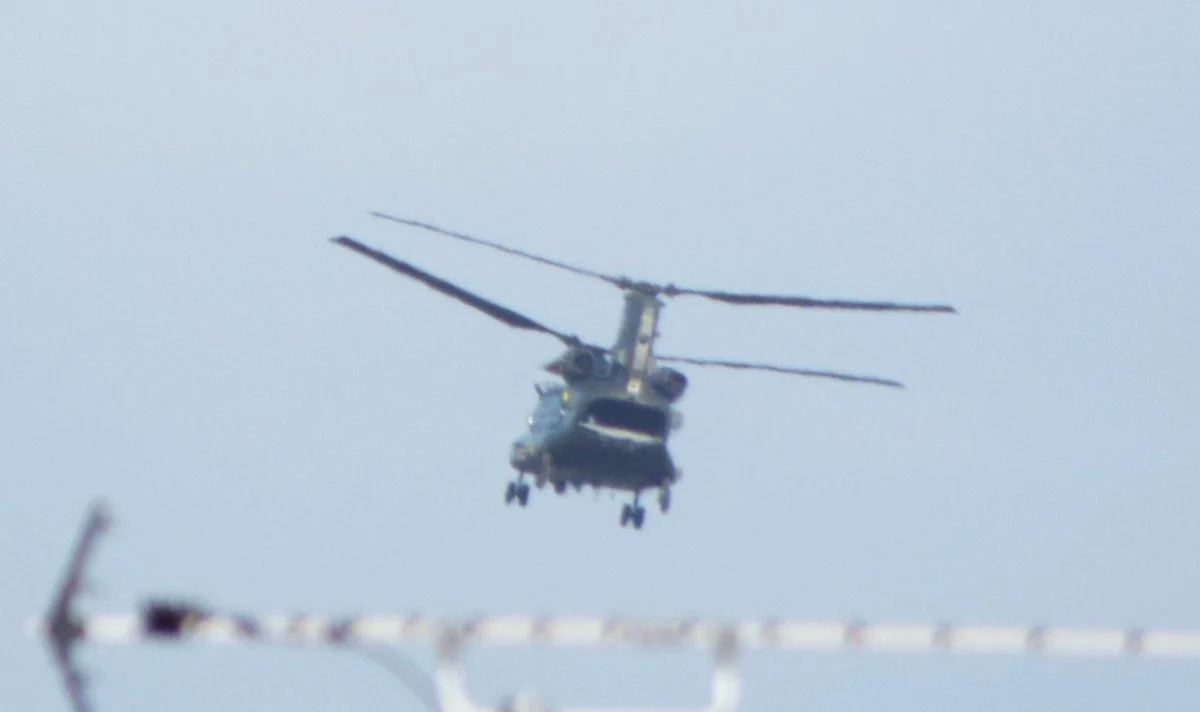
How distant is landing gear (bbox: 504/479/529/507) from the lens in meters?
93.6

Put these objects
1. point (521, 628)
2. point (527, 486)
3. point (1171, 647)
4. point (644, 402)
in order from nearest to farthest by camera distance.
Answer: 1. point (1171, 647)
2. point (521, 628)
3. point (644, 402)
4. point (527, 486)

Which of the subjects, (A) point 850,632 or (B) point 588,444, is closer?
(A) point 850,632

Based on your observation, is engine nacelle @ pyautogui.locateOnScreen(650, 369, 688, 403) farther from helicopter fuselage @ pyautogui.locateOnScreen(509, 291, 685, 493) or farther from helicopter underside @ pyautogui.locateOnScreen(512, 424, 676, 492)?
helicopter underside @ pyautogui.locateOnScreen(512, 424, 676, 492)

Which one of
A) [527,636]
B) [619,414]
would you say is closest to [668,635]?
[527,636]

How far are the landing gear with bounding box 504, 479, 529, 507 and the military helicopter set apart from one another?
15.2ft

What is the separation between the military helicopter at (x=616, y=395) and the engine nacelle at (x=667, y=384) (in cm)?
3

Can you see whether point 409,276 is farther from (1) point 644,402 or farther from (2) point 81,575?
(2) point 81,575

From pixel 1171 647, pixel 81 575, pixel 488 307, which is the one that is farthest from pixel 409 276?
pixel 1171 647

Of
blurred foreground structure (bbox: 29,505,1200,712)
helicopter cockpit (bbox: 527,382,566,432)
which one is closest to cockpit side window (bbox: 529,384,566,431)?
helicopter cockpit (bbox: 527,382,566,432)

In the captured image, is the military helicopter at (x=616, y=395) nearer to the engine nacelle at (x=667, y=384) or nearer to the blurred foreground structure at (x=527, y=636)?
the engine nacelle at (x=667, y=384)

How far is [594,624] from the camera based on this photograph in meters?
41.9

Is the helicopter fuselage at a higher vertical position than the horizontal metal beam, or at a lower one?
higher

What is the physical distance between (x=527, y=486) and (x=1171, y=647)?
54844 millimetres

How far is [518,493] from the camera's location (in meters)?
93.7
